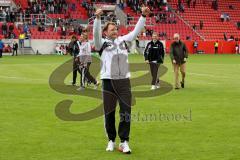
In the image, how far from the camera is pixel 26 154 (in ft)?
31.6

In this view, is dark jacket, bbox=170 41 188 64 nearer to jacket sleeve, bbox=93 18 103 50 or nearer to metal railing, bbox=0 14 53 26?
jacket sleeve, bbox=93 18 103 50

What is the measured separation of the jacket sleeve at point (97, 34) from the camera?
9.45 meters

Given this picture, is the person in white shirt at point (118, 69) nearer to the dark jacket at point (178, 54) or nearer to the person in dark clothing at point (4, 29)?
the dark jacket at point (178, 54)

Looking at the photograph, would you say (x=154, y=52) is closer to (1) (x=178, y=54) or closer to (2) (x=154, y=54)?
(2) (x=154, y=54)

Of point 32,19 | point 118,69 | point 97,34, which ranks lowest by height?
point 118,69

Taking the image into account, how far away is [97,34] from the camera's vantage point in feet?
31.3

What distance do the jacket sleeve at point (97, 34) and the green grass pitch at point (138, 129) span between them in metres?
1.79

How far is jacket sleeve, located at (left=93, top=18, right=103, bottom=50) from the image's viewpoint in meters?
9.45

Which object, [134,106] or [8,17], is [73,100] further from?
[8,17]

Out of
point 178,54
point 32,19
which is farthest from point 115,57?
point 32,19

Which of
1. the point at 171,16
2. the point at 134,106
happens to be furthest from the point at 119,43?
the point at 171,16

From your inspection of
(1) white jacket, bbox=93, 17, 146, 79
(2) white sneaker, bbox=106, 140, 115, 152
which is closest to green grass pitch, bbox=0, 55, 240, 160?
(2) white sneaker, bbox=106, 140, 115, 152

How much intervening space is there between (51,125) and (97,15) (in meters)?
4.14

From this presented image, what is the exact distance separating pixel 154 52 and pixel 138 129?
10.1m
